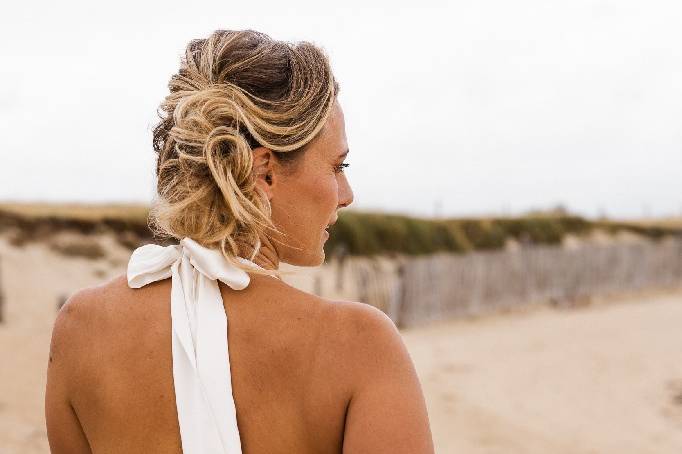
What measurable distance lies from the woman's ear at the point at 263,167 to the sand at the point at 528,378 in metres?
5.74

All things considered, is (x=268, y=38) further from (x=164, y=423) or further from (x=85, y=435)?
(x=85, y=435)

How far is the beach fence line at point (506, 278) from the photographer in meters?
15.0

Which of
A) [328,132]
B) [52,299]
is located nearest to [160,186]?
[328,132]

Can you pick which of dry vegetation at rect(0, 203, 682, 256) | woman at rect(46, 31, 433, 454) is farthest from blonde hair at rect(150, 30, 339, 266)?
dry vegetation at rect(0, 203, 682, 256)

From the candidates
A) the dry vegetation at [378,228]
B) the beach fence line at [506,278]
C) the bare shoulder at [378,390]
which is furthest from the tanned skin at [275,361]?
the dry vegetation at [378,228]

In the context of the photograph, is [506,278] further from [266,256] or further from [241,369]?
[241,369]

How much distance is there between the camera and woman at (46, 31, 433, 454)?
3.96 feet

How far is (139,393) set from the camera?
1.30 meters

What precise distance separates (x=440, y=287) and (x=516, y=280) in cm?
310

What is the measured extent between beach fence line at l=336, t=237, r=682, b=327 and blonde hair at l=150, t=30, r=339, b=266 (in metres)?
13.3

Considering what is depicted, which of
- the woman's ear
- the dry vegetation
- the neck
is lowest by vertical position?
the dry vegetation

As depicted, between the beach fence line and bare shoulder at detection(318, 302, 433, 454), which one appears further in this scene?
the beach fence line

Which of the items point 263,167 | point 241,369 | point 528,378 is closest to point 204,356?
point 241,369

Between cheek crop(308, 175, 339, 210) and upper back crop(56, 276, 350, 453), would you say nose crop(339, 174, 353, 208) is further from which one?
upper back crop(56, 276, 350, 453)
